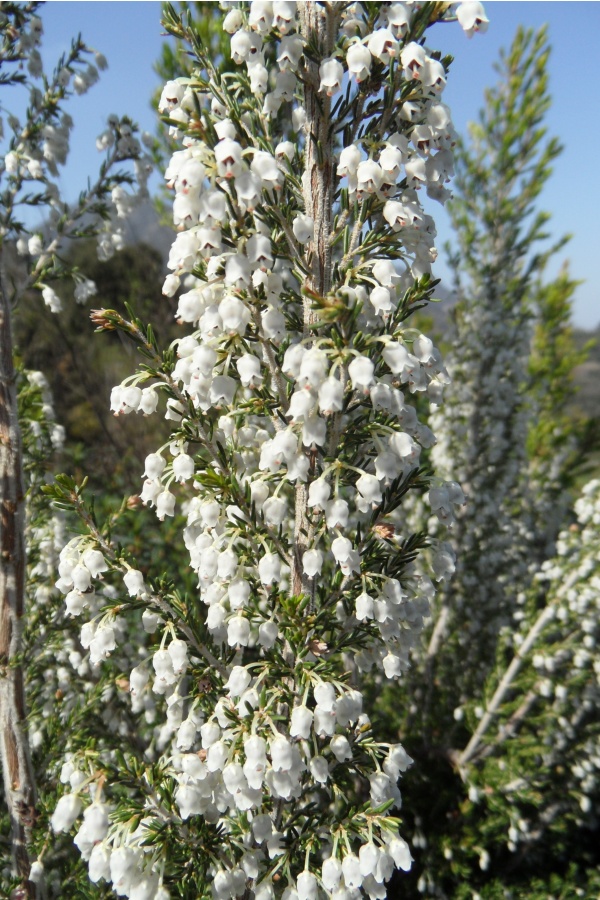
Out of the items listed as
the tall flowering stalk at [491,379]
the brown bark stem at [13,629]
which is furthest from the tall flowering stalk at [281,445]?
the tall flowering stalk at [491,379]

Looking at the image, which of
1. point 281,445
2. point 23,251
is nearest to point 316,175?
point 281,445

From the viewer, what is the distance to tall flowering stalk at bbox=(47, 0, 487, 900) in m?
2.02

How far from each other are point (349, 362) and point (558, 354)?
8.03 m

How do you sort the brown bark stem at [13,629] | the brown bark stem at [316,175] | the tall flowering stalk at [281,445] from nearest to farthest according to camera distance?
1. the tall flowering stalk at [281,445]
2. the brown bark stem at [316,175]
3. the brown bark stem at [13,629]

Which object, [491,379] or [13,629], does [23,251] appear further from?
[491,379]

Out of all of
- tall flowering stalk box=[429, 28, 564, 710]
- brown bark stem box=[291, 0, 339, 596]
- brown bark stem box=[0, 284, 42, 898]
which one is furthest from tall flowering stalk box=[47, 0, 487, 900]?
tall flowering stalk box=[429, 28, 564, 710]

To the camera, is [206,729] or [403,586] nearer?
[206,729]

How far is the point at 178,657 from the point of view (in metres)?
2.29

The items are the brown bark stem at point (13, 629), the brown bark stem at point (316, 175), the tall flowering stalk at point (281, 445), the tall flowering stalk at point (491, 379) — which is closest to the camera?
the tall flowering stalk at point (281, 445)

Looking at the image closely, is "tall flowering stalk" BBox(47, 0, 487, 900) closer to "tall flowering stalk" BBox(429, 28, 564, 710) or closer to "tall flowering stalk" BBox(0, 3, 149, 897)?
"tall flowering stalk" BBox(0, 3, 149, 897)

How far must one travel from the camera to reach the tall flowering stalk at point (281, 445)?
2016 millimetres

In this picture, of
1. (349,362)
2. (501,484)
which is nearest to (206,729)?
(349,362)

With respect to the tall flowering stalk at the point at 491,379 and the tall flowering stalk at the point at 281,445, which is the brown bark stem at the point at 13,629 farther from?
the tall flowering stalk at the point at 491,379

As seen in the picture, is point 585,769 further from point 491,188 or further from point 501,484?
point 491,188
